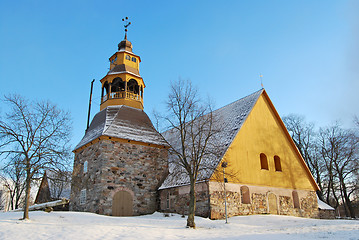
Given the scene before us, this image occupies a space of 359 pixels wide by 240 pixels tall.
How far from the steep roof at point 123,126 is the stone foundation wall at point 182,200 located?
11.5 ft

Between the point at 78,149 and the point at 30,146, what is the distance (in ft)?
28.9

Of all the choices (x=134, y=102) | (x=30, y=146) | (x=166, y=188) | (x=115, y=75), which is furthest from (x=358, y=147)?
(x=30, y=146)

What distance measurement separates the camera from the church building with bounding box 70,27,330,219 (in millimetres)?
18406

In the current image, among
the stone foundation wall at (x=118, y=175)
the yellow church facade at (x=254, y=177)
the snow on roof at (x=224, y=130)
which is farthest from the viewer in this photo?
the stone foundation wall at (x=118, y=175)

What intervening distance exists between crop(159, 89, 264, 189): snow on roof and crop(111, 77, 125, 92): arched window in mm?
6593

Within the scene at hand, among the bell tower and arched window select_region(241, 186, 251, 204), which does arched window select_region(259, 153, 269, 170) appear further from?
the bell tower

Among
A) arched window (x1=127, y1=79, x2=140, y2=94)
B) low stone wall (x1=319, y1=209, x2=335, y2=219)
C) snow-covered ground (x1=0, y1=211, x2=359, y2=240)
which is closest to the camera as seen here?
snow-covered ground (x1=0, y1=211, x2=359, y2=240)

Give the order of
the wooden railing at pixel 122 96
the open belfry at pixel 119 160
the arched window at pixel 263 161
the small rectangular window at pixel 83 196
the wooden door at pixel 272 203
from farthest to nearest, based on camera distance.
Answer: the wooden railing at pixel 122 96 < the arched window at pixel 263 161 < the small rectangular window at pixel 83 196 < the wooden door at pixel 272 203 < the open belfry at pixel 119 160

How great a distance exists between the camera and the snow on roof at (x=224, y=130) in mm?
17766

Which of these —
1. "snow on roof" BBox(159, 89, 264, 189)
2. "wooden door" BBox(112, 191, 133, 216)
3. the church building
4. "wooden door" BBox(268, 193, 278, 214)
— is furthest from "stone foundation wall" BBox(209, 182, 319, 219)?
"wooden door" BBox(112, 191, 133, 216)

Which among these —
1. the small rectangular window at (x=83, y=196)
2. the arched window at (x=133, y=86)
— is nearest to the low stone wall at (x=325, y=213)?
the small rectangular window at (x=83, y=196)

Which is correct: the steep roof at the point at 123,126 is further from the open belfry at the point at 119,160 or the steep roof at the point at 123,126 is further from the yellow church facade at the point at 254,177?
the yellow church facade at the point at 254,177

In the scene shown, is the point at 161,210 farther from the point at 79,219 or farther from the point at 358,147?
the point at 358,147

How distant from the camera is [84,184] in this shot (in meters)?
21.1
